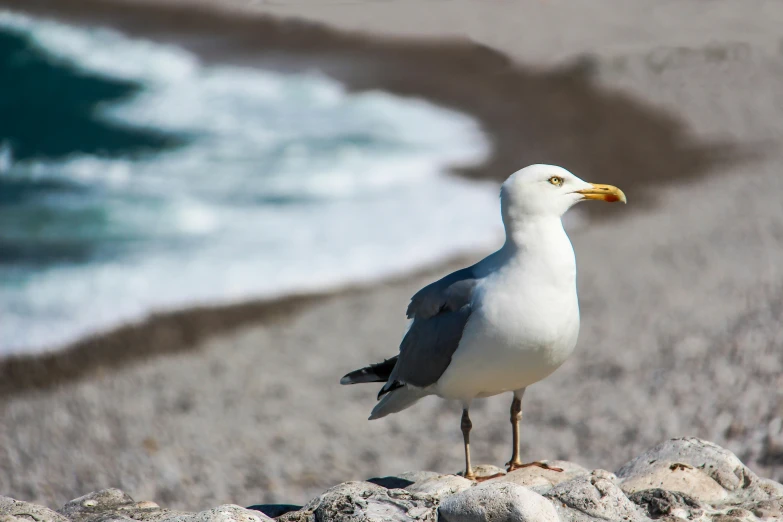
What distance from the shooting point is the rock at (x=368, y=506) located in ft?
13.4

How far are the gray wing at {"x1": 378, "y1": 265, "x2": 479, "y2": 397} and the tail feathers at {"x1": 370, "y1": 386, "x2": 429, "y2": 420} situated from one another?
0.30 ft

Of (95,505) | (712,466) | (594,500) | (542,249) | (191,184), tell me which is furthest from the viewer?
(191,184)

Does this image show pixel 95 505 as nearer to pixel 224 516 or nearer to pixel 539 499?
pixel 224 516

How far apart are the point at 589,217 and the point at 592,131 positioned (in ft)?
17.0

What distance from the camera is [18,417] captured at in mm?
9234

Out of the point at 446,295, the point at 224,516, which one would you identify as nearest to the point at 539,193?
the point at 446,295

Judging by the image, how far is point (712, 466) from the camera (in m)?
4.78

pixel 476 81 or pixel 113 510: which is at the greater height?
pixel 476 81

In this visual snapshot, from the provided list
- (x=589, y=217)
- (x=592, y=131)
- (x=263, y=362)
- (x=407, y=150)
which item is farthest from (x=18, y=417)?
(x=592, y=131)

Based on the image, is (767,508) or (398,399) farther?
(398,399)

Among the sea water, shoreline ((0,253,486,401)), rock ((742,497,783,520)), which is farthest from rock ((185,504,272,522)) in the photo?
the sea water

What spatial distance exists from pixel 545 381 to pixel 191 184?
9097mm

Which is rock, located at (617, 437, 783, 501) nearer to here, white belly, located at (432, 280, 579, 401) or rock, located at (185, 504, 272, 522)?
white belly, located at (432, 280, 579, 401)

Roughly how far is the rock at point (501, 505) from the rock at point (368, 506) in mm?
294
